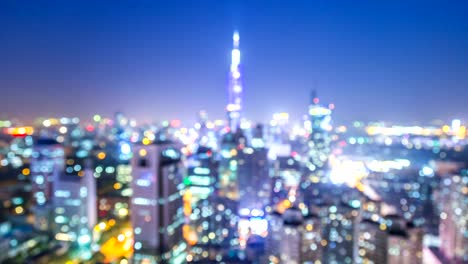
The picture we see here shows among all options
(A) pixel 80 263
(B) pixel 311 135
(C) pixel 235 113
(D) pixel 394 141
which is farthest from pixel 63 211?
(B) pixel 311 135

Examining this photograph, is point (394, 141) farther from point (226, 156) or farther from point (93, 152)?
point (93, 152)

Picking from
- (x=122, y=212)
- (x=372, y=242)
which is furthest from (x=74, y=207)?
(x=372, y=242)

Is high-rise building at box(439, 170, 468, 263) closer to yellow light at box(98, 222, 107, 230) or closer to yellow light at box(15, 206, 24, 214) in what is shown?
yellow light at box(98, 222, 107, 230)

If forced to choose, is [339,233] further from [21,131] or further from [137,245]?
[21,131]

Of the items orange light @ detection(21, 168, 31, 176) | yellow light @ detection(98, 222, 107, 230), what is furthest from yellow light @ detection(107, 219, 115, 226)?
orange light @ detection(21, 168, 31, 176)

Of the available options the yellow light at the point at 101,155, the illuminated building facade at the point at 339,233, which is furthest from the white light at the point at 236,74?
the illuminated building facade at the point at 339,233

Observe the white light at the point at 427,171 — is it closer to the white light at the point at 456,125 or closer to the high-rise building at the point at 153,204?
the white light at the point at 456,125

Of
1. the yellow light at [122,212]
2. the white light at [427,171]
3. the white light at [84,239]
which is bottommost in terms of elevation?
the white light at [84,239]

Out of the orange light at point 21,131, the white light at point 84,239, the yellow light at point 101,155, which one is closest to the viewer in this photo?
the white light at point 84,239
